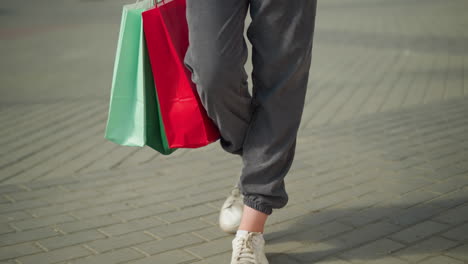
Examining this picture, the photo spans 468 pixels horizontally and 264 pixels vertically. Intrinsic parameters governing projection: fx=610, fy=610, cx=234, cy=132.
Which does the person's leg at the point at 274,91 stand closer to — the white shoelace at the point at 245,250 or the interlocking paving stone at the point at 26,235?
the white shoelace at the point at 245,250

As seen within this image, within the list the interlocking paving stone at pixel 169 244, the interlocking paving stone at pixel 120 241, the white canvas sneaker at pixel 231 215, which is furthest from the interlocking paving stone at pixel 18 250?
the white canvas sneaker at pixel 231 215

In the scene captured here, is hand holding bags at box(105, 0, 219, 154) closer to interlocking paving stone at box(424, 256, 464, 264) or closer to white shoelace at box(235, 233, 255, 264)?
white shoelace at box(235, 233, 255, 264)

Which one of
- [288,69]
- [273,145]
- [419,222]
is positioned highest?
[288,69]

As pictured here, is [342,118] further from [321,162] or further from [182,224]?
[182,224]

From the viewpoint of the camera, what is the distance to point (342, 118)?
16.1 ft

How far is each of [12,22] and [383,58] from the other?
713cm

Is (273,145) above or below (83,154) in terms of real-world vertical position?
above

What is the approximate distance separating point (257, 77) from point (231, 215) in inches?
28.5

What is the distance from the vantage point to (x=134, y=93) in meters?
2.60

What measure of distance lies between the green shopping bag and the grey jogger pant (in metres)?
0.25

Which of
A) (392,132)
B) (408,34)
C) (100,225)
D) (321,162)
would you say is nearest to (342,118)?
(392,132)

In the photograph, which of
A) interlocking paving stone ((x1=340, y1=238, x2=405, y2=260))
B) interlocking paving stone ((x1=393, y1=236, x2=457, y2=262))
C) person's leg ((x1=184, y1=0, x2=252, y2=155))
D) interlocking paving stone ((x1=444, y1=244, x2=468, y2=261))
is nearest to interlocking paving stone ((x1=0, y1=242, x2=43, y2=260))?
person's leg ((x1=184, y1=0, x2=252, y2=155))

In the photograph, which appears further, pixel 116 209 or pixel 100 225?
pixel 116 209

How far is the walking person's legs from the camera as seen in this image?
2236 millimetres
